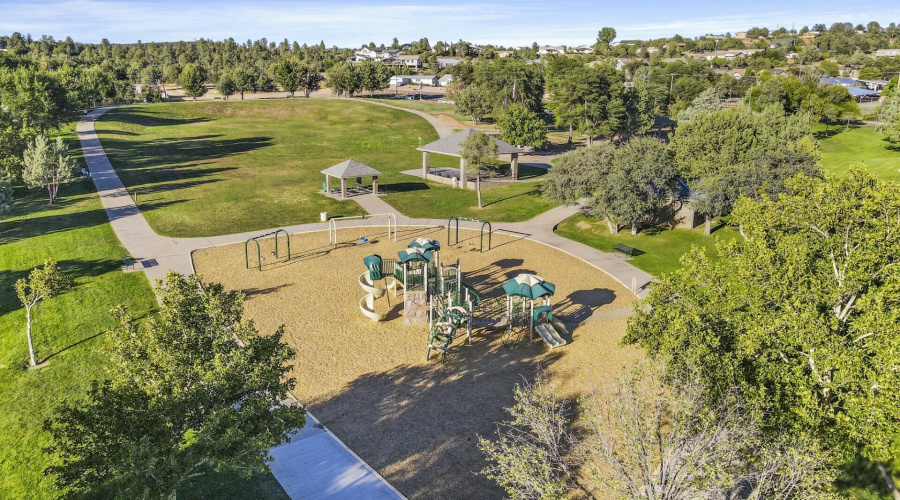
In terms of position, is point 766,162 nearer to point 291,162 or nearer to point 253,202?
point 253,202

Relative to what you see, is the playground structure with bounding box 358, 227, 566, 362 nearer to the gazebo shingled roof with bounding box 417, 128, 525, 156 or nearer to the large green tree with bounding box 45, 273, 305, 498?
the large green tree with bounding box 45, 273, 305, 498

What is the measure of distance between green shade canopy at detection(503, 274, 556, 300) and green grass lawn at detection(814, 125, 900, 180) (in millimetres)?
38469

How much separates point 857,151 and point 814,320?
7018 cm

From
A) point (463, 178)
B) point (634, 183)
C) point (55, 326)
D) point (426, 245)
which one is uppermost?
point (634, 183)

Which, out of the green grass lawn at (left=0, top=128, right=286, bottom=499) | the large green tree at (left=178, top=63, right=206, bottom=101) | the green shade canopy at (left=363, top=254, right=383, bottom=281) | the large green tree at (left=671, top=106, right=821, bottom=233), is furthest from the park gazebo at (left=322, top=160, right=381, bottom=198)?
the large green tree at (left=178, top=63, right=206, bottom=101)

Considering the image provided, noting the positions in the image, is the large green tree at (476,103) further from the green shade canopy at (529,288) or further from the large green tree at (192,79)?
the green shade canopy at (529,288)

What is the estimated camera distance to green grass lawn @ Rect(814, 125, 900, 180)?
182 ft

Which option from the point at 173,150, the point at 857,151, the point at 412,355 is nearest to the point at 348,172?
the point at 412,355

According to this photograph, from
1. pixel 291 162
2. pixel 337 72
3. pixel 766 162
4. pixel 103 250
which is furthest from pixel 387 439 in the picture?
pixel 337 72

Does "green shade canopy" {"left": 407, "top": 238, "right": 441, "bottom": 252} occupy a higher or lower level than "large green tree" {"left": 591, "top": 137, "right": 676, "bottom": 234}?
lower

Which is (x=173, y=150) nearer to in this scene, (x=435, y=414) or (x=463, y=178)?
(x=463, y=178)

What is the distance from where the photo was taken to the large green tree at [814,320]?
12.9m

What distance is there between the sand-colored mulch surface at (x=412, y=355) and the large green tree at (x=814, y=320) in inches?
133

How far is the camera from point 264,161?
62.6m
